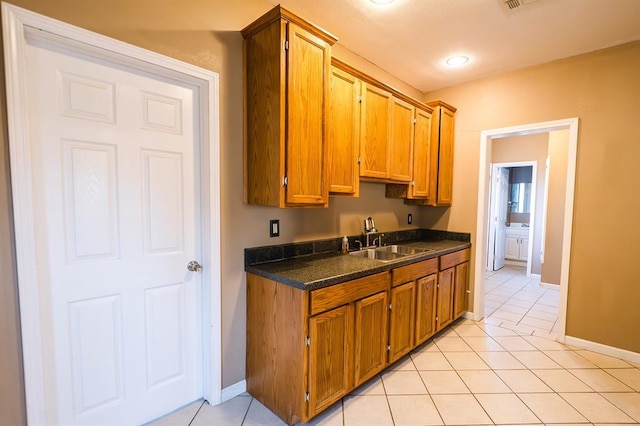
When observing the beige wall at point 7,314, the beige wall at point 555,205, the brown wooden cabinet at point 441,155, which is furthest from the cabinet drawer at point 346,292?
the beige wall at point 555,205

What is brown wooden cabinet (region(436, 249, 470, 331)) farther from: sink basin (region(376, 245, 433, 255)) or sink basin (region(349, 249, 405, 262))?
sink basin (region(349, 249, 405, 262))

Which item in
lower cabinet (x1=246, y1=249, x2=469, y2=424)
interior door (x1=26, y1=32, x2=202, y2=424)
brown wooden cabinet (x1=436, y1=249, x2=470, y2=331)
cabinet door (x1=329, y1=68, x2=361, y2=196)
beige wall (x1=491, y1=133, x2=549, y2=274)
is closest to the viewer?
interior door (x1=26, y1=32, x2=202, y2=424)

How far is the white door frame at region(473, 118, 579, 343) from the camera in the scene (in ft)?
9.12

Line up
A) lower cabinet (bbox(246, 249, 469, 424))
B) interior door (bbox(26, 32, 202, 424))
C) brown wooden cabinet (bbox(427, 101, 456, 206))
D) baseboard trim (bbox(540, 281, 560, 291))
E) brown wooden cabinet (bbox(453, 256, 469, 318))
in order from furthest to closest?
baseboard trim (bbox(540, 281, 560, 291))
brown wooden cabinet (bbox(427, 101, 456, 206))
brown wooden cabinet (bbox(453, 256, 469, 318))
lower cabinet (bbox(246, 249, 469, 424))
interior door (bbox(26, 32, 202, 424))

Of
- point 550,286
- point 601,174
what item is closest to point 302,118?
point 601,174

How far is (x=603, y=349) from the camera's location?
2.68m

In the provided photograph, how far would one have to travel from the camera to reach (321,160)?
6.61 ft

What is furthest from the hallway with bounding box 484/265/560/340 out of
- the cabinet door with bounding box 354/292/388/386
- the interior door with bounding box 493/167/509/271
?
the cabinet door with bounding box 354/292/388/386

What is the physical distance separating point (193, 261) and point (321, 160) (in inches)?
42.0

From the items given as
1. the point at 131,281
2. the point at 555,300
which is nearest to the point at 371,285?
the point at 131,281

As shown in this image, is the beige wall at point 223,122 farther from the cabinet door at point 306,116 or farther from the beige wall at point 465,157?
the cabinet door at point 306,116

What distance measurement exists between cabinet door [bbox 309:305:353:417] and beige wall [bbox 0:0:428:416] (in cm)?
61

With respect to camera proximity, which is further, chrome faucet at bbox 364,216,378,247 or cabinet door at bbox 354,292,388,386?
chrome faucet at bbox 364,216,378,247

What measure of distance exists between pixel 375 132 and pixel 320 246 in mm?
1095
